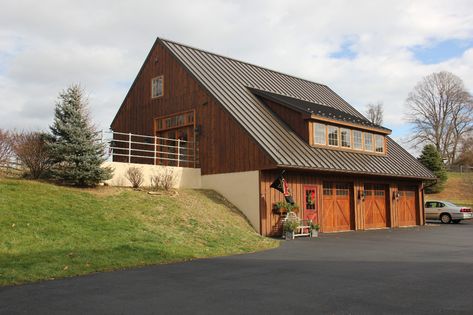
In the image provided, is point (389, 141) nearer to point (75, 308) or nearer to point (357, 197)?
point (357, 197)

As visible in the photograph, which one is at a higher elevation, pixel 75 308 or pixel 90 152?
pixel 90 152

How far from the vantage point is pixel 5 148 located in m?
16.4

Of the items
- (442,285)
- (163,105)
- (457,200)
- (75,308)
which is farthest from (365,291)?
(457,200)

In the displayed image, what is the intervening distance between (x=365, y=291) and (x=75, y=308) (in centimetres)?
461

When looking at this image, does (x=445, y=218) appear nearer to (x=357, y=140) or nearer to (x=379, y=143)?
(x=379, y=143)

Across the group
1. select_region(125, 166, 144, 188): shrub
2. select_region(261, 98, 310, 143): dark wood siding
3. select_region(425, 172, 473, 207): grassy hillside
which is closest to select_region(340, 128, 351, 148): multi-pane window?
select_region(261, 98, 310, 143): dark wood siding

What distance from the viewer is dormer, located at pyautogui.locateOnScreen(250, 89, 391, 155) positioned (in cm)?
2125

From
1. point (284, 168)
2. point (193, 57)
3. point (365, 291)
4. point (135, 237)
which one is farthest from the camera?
point (193, 57)

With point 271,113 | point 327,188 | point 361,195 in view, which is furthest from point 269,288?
point 361,195

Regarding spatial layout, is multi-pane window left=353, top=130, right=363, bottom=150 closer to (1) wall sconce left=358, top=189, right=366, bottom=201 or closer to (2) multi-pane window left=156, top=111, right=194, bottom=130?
(1) wall sconce left=358, top=189, right=366, bottom=201

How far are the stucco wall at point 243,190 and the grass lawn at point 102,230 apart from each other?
1.48 feet

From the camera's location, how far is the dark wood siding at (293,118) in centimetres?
2125

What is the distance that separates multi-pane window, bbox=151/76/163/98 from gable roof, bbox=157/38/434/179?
1.84m

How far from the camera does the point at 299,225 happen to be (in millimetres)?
18312
